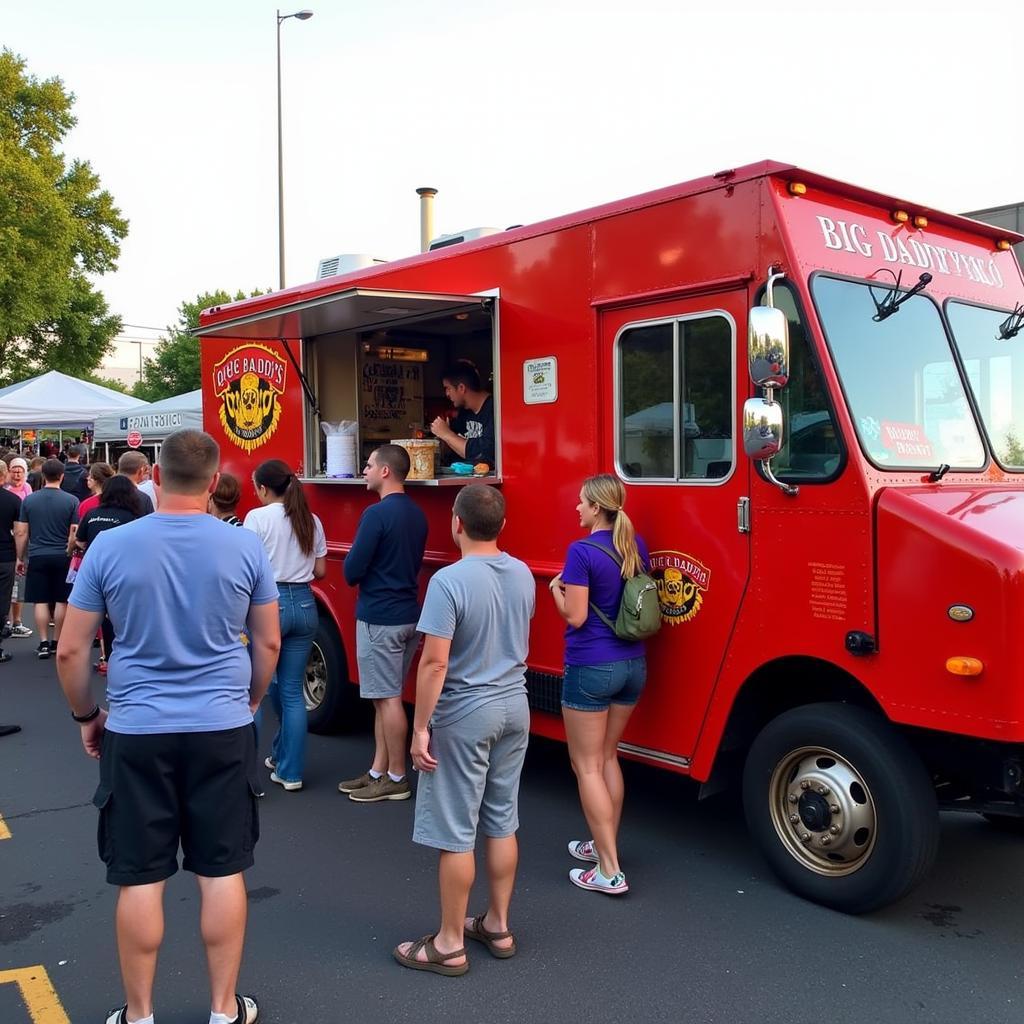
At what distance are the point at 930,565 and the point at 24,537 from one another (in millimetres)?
8092

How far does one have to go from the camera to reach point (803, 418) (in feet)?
13.0

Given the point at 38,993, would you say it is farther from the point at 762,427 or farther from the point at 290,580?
the point at 762,427

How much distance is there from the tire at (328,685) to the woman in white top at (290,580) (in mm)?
897

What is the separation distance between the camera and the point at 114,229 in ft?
95.0

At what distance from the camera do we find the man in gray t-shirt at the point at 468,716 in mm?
3395

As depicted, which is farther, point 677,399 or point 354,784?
point 354,784

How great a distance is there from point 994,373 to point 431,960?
3.63 metres

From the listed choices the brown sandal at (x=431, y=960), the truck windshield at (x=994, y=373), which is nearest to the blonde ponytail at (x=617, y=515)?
the brown sandal at (x=431, y=960)

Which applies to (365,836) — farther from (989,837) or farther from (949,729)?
(989,837)

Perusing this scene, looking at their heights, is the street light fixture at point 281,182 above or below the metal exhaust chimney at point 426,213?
above

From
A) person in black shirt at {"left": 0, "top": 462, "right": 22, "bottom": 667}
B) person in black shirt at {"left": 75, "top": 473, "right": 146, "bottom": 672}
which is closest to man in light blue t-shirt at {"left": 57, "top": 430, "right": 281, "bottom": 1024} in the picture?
person in black shirt at {"left": 75, "top": 473, "right": 146, "bottom": 672}

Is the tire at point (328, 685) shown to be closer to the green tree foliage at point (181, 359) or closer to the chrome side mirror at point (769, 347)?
the chrome side mirror at point (769, 347)

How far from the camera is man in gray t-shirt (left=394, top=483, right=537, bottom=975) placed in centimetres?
339

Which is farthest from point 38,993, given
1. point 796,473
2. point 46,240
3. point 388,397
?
point 46,240
